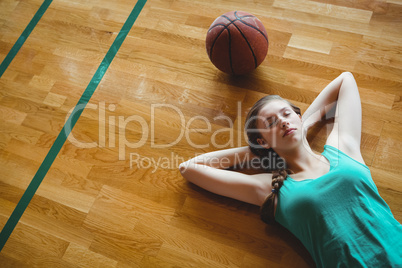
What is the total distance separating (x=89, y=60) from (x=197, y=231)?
156 centimetres

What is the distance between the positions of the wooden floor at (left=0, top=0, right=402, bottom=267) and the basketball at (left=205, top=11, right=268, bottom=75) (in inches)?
9.7

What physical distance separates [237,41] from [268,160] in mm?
722

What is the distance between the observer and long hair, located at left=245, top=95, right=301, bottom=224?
1828mm

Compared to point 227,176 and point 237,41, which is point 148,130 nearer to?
point 227,176

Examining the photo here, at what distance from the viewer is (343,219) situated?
164 centimetres

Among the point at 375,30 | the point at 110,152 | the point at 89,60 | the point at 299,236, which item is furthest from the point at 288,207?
the point at 89,60

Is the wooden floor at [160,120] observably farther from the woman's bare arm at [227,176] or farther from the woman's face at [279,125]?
the woman's face at [279,125]

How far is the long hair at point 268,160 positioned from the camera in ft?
6.00

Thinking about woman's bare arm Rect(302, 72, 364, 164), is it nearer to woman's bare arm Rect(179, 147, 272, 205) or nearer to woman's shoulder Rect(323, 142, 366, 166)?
woman's shoulder Rect(323, 142, 366, 166)

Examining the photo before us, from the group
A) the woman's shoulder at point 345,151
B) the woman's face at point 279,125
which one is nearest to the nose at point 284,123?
the woman's face at point 279,125

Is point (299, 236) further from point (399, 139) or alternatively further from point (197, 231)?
point (399, 139)

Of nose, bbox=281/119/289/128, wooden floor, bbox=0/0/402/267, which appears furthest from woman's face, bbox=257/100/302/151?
wooden floor, bbox=0/0/402/267

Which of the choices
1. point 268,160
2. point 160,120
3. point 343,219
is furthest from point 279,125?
point 160,120

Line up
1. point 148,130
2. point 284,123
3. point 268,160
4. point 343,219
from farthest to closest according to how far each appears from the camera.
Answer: point 148,130 → point 268,160 → point 284,123 → point 343,219
